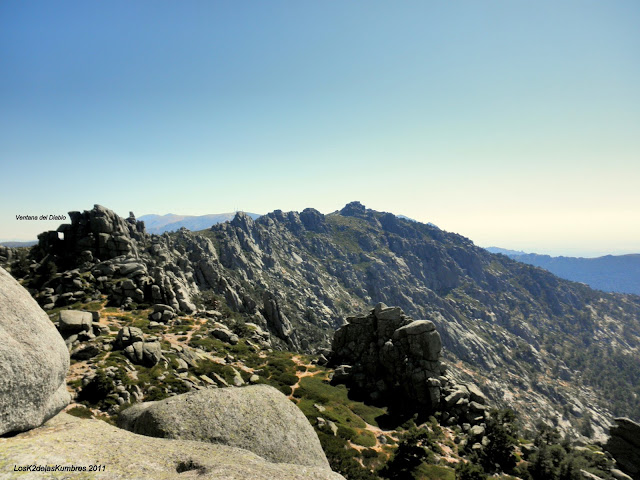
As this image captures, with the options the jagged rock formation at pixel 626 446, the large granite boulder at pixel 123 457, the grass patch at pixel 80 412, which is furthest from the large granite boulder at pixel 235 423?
the jagged rock formation at pixel 626 446

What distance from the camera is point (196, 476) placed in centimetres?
809

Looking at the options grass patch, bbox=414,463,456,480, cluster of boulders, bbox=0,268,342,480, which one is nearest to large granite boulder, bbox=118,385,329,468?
cluster of boulders, bbox=0,268,342,480

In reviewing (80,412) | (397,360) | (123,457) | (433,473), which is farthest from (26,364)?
(397,360)

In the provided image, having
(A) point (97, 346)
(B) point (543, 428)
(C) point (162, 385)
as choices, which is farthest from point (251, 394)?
(B) point (543, 428)

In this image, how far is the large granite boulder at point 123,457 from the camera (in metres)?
7.32

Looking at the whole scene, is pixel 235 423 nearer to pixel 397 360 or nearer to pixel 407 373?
pixel 407 373

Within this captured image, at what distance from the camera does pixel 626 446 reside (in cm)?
4156

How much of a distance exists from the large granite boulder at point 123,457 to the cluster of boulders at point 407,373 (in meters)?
48.2

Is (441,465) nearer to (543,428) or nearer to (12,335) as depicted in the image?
(543,428)

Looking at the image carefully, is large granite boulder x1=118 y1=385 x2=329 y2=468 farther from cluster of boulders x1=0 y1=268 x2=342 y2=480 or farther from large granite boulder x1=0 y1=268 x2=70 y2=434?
large granite boulder x1=0 y1=268 x2=70 y2=434

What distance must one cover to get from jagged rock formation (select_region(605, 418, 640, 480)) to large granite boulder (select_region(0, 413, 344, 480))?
56.9 metres

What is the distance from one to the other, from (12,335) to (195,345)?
45043 millimetres

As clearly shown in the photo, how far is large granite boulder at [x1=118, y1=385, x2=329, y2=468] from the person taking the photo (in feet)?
41.3

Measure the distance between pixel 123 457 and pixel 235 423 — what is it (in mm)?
6030
